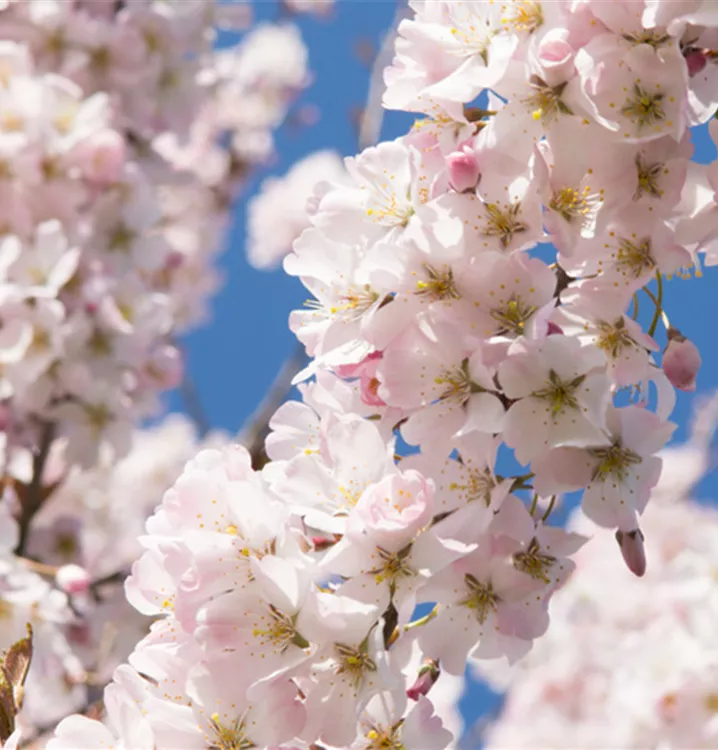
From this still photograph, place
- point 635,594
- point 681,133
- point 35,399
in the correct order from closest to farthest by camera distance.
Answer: point 681,133
point 35,399
point 635,594

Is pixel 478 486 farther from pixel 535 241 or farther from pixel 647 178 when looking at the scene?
pixel 647 178

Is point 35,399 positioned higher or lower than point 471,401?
lower

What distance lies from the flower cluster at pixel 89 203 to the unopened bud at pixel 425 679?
181 centimetres

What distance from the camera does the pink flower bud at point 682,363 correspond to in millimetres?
1509

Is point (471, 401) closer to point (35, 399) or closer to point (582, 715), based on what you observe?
point (35, 399)

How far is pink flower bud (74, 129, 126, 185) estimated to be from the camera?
10.8 ft

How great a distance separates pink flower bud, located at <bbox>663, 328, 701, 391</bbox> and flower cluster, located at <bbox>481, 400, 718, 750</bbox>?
5.51ft

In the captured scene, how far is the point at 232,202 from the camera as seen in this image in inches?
242

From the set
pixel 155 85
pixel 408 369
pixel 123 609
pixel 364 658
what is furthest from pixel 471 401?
pixel 155 85

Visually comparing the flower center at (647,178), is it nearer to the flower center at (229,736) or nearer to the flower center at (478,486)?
the flower center at (478,486)

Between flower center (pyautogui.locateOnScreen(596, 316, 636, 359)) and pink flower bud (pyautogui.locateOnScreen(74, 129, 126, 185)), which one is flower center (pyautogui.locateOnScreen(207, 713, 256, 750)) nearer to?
flower center (pyautogui.locateOnScreen(596, 316, 636, 359))

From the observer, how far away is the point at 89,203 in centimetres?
342

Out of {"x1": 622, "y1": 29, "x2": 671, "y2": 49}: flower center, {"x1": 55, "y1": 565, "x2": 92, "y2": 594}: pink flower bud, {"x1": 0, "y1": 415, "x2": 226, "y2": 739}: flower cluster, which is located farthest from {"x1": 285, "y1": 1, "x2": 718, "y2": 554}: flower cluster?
{"x1": 55, "y1": 565, "x2": 92, "y2": 594}: pink flower bud

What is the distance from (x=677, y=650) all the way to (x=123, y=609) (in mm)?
1735
